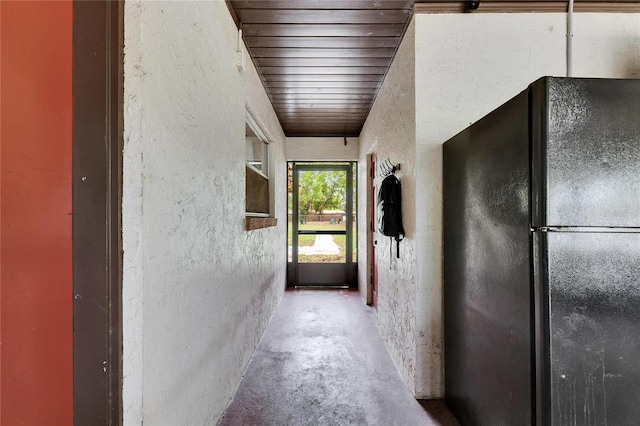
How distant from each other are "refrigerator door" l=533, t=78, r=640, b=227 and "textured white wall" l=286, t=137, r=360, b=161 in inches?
142

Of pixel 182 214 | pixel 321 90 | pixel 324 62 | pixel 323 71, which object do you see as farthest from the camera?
pixel 321 90

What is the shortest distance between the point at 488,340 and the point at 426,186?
942mm

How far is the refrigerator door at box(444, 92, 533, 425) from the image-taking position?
1.14 meters

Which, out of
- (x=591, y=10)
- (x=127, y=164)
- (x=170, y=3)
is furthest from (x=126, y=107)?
(x=591, y=10)

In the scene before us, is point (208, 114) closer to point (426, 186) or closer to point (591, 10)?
point (426, 186)

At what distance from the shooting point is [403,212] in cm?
222

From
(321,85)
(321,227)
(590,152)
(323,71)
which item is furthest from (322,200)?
(590,152)

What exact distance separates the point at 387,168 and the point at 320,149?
2097 mm

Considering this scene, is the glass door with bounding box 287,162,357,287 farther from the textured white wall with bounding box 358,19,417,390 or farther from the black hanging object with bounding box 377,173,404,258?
the black hanging object with bounding box 377,173,404,258

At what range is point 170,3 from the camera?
1114mm

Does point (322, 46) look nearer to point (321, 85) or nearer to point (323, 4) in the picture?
point (323, 4)

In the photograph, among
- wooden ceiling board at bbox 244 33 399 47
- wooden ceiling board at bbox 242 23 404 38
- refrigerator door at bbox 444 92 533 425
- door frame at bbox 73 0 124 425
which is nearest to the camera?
door frame at bbox 73 0 124 425

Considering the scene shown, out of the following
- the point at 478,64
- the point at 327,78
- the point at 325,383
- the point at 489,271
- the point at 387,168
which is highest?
the point at 327,78

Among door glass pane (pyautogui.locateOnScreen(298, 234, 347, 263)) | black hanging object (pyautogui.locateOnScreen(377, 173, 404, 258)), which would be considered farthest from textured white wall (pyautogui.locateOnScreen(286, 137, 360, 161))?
black hanging object (pyautogui.locateOnScreen(377, 173, 404, 258))
